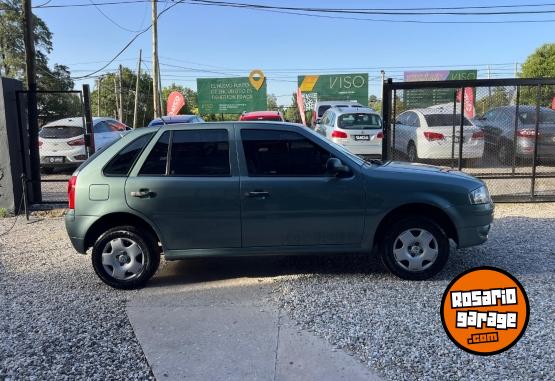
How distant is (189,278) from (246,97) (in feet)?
98.1

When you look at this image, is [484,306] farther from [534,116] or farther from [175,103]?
[175,103]

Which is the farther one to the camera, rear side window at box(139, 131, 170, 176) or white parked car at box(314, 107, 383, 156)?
white parked car at box(314, 107, 383, 156)

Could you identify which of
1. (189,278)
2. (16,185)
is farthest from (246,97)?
(189,278)

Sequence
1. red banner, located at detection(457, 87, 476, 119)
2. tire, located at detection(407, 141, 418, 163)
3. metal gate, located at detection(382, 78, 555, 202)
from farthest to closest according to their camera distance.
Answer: tire, located at detection(407, 141, 418, 163) < red banner, located at detection(457, 87, 476, 119) < metal gate, located at detection(382, 78, 555, 202)

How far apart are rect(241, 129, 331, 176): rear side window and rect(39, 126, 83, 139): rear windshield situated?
947cm

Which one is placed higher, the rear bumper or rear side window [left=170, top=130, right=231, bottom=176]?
rear side window [left=170, top=130, right=231, bottom=176]

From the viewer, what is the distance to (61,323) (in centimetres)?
429

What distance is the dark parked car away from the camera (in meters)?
9.12

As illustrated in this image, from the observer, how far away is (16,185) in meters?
8.82

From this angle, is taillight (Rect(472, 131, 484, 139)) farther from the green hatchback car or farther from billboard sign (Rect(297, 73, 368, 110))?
billboard sign (Rect(297, 73, 368, 110))

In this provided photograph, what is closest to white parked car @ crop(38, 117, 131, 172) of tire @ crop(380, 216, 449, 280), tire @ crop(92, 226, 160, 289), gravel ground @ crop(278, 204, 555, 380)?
tire @ crop(92, 226, 160, 289)

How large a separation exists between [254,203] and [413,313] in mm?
1797

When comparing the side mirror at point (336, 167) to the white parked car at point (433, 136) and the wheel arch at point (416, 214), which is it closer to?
the wheel arch at point (416, 214)

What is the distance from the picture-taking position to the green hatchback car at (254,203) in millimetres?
4922
